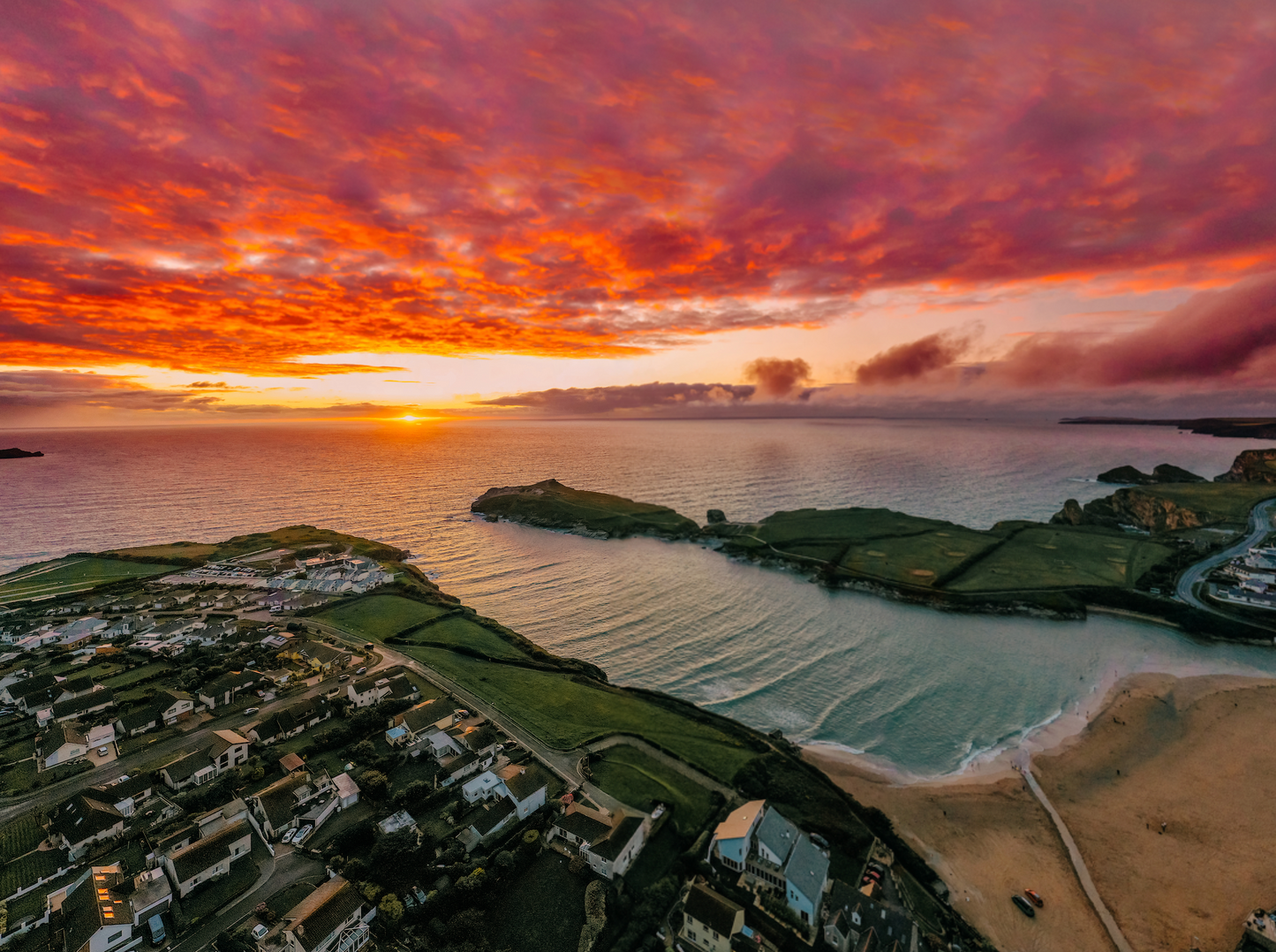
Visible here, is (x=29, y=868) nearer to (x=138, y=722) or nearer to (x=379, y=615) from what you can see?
(x=138, y=722)

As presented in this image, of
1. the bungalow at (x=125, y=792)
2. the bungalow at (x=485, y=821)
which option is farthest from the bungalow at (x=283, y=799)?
the bungalow at (x=485, y=821)

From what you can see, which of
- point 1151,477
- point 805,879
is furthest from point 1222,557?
point 805,879

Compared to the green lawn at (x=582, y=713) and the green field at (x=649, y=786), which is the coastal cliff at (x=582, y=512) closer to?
the green lawn at (x=582, y=713)

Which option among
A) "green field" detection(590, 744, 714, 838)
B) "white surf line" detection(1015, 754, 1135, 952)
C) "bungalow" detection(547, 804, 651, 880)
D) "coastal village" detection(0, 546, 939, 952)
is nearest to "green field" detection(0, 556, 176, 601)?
"coastal village" detection(0, 546, 939, 952)

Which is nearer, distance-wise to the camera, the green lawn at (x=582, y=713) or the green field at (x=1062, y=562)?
the green lawn at (x=582, y=713)

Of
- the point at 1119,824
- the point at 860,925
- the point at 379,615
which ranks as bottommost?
the point at 1119,824

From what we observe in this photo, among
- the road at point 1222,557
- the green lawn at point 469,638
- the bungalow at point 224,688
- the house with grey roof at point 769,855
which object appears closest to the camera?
the house with grey roof at point 769,855

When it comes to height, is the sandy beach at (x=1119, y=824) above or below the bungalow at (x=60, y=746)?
below

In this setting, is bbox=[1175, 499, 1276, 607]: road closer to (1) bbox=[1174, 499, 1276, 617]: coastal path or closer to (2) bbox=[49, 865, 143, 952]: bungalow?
(1) bbox=[1174, 499, 1276, 617]: coastal path
